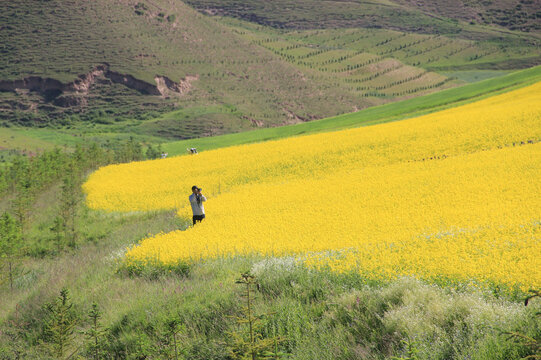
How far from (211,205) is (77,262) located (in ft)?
21.1

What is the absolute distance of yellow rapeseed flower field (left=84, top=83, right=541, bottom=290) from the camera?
881 centimetres

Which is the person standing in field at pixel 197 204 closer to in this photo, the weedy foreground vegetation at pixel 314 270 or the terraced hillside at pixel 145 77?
the weedy foreground vegetation at pixel 314 270

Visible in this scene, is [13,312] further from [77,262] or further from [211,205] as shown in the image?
[211,205]

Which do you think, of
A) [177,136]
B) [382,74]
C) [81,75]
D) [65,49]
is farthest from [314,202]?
[382,74]

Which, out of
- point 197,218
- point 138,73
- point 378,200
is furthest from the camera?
point 138,73

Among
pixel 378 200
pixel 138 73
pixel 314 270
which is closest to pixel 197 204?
pixel 378 200

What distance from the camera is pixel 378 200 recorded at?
15852 millimetres

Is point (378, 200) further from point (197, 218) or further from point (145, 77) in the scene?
point (145, 77)

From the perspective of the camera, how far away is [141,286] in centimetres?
1002

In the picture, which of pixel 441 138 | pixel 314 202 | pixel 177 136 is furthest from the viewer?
pixel 177 136

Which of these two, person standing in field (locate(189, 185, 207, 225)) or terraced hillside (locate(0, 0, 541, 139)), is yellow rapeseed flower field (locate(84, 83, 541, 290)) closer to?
person standing in field (locate(189, 185, 207, 225))

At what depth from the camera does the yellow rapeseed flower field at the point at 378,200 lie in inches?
347

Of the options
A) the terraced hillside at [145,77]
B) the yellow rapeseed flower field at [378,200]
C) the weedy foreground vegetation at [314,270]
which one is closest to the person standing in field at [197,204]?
the weedy foreground vegetation at [314,270]

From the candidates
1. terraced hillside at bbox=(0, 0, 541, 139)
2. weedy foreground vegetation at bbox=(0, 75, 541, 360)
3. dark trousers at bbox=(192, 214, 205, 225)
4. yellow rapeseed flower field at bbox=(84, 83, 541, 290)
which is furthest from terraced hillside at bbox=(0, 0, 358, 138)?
dark trousers at bbox=(192, 214, 205, 225)
